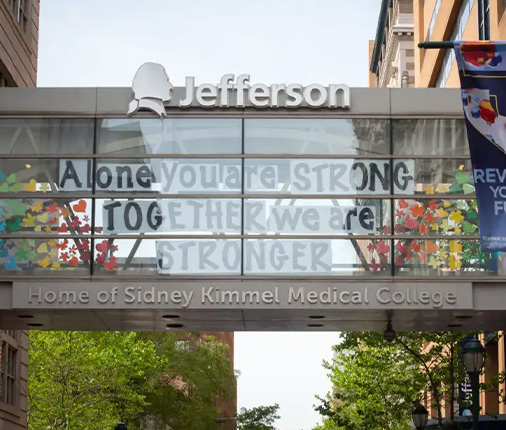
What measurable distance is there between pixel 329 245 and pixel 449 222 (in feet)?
8.33

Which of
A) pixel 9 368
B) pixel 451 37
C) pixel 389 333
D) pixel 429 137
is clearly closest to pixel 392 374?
pixel 9 368

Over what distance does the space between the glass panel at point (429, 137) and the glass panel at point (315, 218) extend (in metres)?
1.40

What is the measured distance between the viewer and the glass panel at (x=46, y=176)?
2498cm

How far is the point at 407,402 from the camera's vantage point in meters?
43.8

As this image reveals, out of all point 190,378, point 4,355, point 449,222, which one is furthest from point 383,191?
point 190,378

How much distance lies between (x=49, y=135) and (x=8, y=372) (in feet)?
40.9

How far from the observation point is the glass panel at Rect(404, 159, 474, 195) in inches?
985

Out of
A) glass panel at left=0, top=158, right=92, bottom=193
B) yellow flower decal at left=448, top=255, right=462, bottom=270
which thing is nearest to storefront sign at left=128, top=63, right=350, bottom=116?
glass panel at left=0, top=158, right=92, bottom=193

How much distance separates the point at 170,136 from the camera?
984 inches

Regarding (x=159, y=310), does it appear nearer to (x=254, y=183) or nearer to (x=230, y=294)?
(x=230, y=294)

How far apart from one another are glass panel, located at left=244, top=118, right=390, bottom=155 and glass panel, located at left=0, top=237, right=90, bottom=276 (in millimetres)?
4018

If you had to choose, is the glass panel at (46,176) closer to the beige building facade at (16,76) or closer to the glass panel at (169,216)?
the glass panel at (169,216)

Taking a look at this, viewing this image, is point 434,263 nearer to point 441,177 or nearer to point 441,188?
point 441,188

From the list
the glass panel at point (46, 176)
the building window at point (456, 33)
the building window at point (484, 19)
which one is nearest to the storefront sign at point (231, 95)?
the glass panel at point (46, 176)
